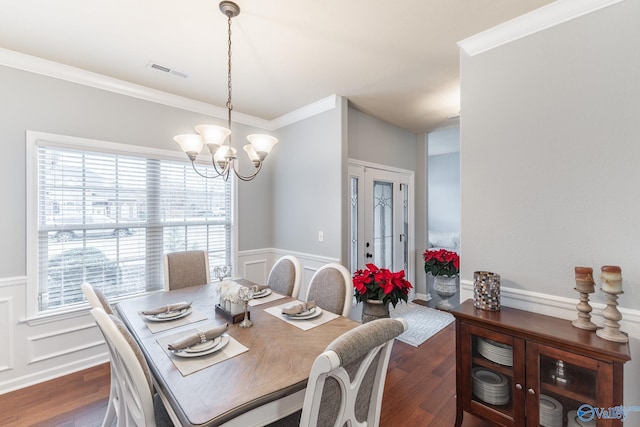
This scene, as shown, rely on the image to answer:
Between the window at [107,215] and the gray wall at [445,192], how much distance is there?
513cm

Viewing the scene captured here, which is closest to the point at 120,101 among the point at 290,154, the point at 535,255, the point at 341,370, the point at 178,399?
the point at 290,154

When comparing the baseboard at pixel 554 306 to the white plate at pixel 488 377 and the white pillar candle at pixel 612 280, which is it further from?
the white plate at pixel 488 377

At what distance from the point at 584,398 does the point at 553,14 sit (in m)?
2.24

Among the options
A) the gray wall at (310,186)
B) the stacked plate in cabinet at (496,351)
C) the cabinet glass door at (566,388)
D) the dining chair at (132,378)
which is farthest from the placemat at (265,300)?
the cabinet glass door at (566,388)

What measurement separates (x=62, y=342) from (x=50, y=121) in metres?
1.94

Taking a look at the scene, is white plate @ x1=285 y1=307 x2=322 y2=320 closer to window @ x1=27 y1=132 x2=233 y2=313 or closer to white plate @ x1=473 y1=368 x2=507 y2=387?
A: white plate @ x1=473 y1=368 x2=507 y2=387

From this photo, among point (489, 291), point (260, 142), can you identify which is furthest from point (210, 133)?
point (489, 291)

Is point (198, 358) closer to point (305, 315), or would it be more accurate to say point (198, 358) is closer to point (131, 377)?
point (131, 377)

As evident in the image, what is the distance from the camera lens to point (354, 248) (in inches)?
141

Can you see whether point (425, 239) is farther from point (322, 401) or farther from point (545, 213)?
point (322, 401)

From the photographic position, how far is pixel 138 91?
9.28 feet

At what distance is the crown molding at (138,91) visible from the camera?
7.49 ft

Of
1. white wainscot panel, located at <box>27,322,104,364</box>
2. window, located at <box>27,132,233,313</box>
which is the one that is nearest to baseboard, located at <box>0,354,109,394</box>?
white wainscot panel, located at <box>27,322,104,364</box>

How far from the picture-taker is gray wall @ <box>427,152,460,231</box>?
243 inches
